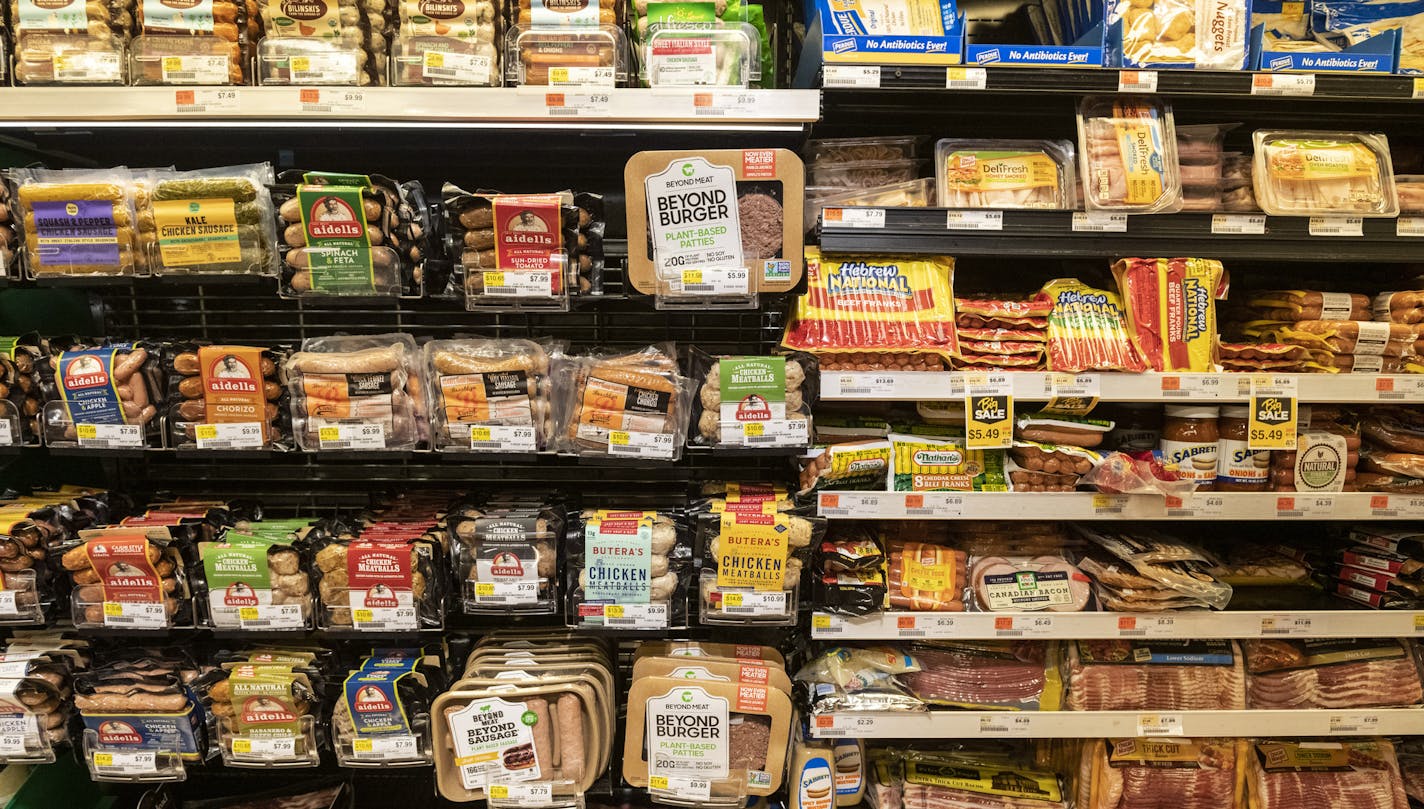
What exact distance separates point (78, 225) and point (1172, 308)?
2712 mm

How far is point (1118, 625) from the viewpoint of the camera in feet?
6.21

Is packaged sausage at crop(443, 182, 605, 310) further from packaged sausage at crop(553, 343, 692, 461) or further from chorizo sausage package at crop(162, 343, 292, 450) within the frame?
chorizo sausage package at crop(162, 343, 292, 450)

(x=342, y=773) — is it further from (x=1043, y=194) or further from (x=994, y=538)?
(x=1043, y=194)

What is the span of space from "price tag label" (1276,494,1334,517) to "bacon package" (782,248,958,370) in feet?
3.26

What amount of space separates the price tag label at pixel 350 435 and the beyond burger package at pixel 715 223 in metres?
0.72

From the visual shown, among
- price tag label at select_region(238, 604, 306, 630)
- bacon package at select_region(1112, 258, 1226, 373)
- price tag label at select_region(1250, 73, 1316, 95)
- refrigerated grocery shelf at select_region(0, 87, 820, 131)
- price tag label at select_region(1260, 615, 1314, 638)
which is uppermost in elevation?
price tag label at select_region(1250, 73, 1316, 95)

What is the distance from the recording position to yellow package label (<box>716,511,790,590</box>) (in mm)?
1749

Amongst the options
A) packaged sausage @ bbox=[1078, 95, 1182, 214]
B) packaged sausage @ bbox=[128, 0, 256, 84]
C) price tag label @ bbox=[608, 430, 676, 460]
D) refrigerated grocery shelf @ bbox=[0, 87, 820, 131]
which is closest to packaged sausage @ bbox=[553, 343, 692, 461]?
price tag label @ bbox=[608, 430, 676, 460]

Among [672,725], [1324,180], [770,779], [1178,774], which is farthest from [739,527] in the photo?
[1324,180]

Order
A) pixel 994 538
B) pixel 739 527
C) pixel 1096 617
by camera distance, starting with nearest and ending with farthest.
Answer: pixel 739 527 → pixel 1096 617 → pixel 994 538

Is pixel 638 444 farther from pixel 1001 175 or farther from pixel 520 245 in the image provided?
pixel 1001 175

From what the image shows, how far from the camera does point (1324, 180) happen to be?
5.94 feet

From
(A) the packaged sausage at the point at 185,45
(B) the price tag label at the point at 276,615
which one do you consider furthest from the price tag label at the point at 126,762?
(A) the packaged sausage at the point at 185,45

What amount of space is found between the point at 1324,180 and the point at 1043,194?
704 millimetres
